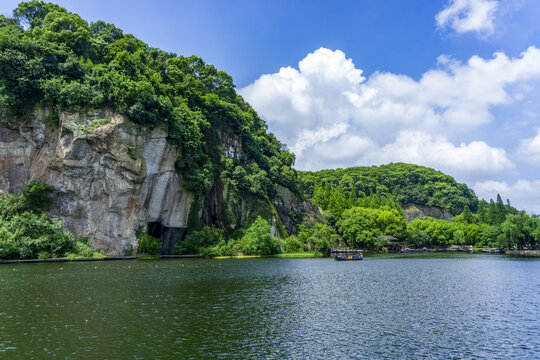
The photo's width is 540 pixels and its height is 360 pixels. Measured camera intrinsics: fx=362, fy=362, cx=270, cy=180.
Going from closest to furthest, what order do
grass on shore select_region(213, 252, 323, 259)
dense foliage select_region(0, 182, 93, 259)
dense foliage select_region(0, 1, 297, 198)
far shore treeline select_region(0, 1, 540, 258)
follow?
dense foliage select_region(0, 182, 93, 259) → far shore treeline select_region(0, 1, 540, 258) → dense foliage select_region(0, 1, 297, 198) → grass on shore select_region(213, 252, 323, 259)

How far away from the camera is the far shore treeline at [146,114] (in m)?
58.1

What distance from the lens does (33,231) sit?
5538 centimetres

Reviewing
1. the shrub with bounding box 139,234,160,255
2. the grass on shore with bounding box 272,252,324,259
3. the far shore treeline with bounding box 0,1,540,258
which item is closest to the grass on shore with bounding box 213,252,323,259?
the grass on shore with bounding box 272,252,324,259

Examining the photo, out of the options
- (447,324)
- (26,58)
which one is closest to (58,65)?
(26,58)

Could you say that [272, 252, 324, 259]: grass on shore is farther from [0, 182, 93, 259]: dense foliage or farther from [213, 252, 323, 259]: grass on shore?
[0, 182, 93, 259]: dense foliage

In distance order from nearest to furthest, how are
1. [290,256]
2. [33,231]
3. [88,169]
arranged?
[33,231]
[88,169]
[290,256]

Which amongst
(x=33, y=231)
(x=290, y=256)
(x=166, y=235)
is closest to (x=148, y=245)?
(x=166, y=235)

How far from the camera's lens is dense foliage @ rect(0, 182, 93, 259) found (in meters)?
52.8

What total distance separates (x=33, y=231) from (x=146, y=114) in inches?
1025

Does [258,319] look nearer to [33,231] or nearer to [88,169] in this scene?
[33,231]

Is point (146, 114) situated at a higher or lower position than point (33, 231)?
higher

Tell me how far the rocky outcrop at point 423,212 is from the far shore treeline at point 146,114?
57669 millimetres

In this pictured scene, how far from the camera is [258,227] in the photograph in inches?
3120

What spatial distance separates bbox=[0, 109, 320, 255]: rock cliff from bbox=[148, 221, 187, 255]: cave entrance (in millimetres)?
3738
